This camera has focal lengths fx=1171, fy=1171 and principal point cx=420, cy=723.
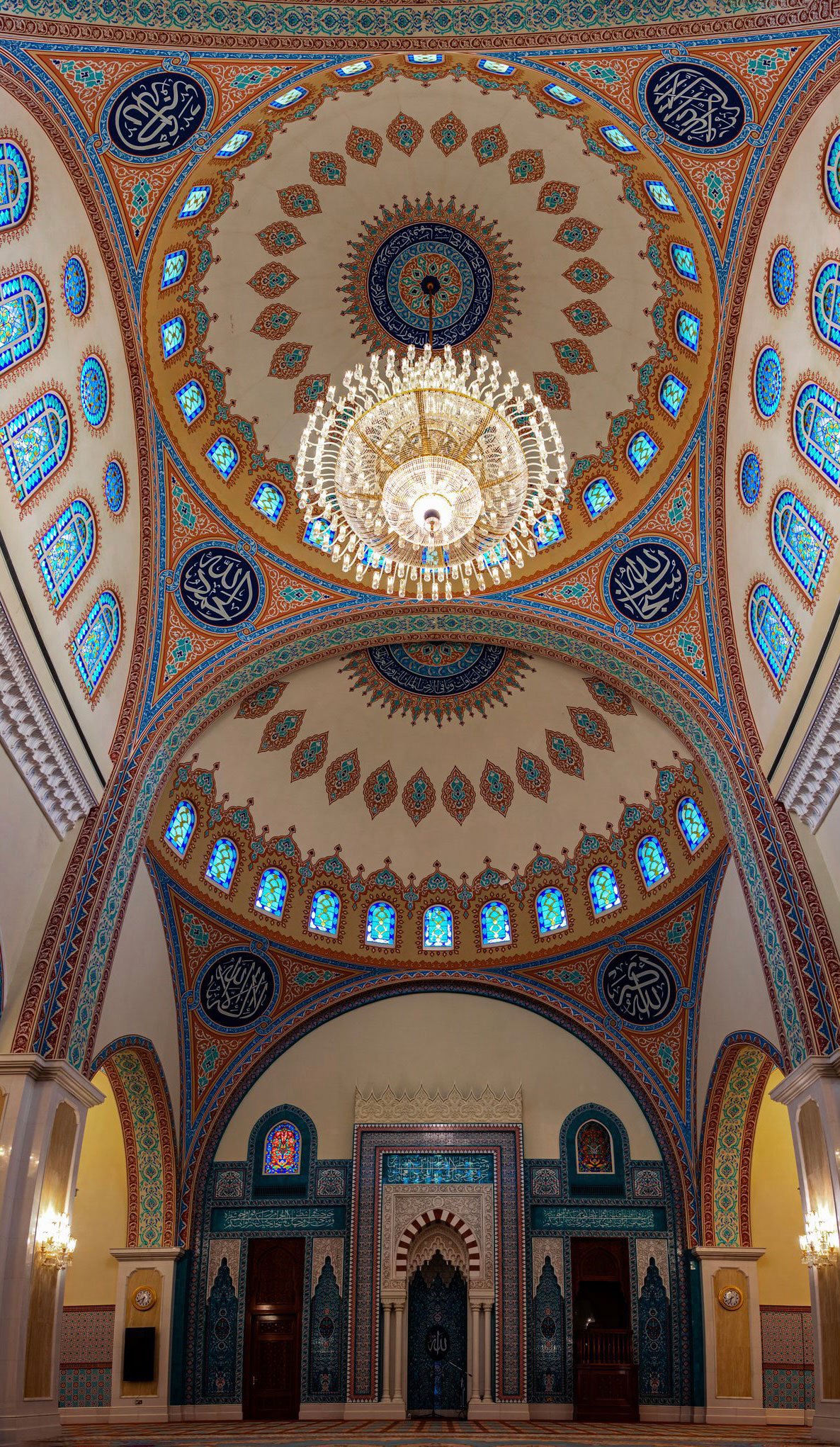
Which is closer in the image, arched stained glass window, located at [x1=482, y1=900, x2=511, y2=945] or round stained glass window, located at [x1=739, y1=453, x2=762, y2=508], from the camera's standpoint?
round stained glass window, located at [x1=739, y1=453, x2=762, y2=508]

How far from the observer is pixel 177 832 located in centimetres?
1396

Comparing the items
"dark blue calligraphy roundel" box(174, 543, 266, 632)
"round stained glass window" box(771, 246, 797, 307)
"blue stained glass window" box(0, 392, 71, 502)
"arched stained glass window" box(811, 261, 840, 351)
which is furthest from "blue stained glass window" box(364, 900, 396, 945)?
"arched stained glass window" box(811, 261, 840, 351)

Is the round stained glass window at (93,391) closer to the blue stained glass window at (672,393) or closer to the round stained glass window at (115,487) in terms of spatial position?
the round stained glass window at (115,487)

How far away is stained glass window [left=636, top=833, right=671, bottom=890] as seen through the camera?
47.4ft

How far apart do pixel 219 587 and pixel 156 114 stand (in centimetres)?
458

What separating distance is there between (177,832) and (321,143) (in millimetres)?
7687

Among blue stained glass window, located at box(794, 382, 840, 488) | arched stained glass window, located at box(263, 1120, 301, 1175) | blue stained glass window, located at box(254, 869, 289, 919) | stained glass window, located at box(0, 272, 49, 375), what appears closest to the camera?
stained glass window, located at box(0, 272, 49, 375)

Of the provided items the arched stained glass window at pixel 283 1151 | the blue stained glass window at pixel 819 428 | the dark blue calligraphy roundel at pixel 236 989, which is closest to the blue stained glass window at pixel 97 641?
the dark blue calligraphy roundel at pixel 236 989

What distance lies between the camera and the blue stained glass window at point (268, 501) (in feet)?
39.4

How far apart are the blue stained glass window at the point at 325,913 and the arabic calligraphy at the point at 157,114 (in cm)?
941

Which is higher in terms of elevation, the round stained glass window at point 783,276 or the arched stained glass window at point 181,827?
the round stained glass window at point 783,276

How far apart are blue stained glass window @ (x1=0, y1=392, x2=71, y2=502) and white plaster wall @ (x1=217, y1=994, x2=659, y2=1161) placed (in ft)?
28.9

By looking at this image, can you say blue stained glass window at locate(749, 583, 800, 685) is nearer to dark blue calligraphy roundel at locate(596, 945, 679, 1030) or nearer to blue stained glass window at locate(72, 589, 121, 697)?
dark blue calligraphy roundel at locate(596, 945, 679, 1030)

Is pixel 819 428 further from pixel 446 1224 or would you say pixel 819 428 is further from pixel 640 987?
pixel 446 1224
